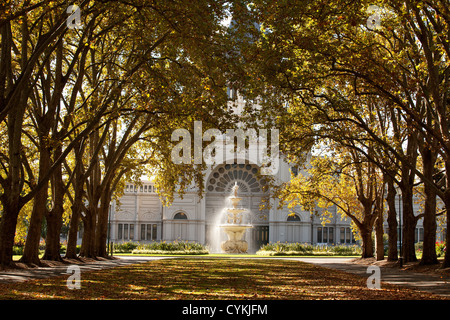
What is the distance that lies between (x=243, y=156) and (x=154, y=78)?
39.1 metres

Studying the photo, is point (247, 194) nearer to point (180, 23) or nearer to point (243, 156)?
point (243, 156)

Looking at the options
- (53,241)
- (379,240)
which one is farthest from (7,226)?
(379,240)

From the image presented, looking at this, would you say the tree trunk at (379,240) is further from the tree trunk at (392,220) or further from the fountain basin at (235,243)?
the fountain basin at (235,243)

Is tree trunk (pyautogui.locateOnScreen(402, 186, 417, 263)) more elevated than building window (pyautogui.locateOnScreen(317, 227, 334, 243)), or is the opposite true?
tree trunk (pyautogui.locateOnScreen(402, 186, 417, 263))

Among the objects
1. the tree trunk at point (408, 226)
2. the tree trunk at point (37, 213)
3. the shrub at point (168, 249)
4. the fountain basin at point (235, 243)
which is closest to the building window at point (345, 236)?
the shrub at point (168, 249)

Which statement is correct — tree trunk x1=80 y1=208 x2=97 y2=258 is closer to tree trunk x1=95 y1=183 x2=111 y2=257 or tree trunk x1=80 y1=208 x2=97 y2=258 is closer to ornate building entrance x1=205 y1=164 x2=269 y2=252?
tree trunk x1=95 y1=183 x2=111 y2=257

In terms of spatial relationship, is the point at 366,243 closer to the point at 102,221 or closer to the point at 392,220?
the point at 392,220

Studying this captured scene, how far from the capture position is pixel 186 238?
179 feet

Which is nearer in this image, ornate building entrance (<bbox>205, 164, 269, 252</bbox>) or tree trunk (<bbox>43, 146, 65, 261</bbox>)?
tree trunk (<bbox>43, 146, 65, 261</bbox>)

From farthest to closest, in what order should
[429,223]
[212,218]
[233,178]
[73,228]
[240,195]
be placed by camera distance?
[233,178]
[240,195]
[212,218]
[73,228]
[429,223]

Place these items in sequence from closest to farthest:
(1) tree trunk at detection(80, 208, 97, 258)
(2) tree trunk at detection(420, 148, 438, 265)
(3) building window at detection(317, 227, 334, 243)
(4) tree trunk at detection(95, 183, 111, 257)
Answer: (2) tree trunk at detection(420, 148, 438, 265) < (1) tree trunk at detection(80, 208, 97, 258) < (4) tree trunk at detection(95, 183, 111, 257) < (3) building window at detection(317, 227, 334, 243)

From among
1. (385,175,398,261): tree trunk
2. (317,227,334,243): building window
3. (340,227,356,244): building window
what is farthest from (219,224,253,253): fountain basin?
(340,227,356,244): building window

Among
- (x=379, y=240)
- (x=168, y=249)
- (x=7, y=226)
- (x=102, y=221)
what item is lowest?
(x=168, y=249)
